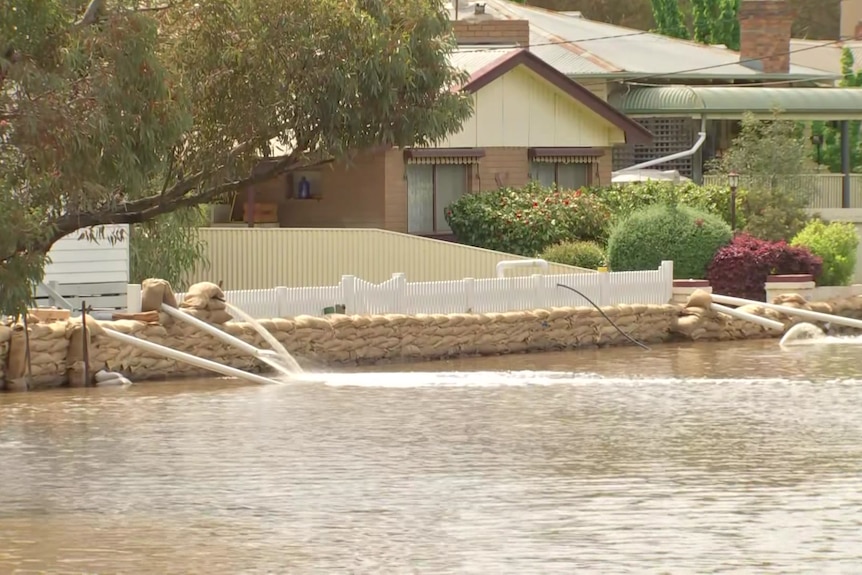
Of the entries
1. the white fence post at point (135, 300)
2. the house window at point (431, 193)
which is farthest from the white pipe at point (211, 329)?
the house window at point (431, 193)

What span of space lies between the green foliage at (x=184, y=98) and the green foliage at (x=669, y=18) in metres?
51.0

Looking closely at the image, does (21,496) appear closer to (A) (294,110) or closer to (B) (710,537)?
(A) (294,110)

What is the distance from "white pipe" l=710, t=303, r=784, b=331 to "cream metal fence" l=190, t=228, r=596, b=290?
238cm

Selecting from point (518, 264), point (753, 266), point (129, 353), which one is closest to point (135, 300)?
point (129, 353)

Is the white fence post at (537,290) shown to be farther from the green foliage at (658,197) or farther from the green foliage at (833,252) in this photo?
the green foliage at (658,197)

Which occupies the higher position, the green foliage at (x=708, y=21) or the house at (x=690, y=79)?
the green foliage at (x=708, y=21)

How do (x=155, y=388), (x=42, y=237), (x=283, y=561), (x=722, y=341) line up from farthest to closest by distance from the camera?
(x=722, y=341), (x=155, y=388), (x=42, y=237), (x=283, y=561)

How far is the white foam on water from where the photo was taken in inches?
926

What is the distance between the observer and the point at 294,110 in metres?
15.4

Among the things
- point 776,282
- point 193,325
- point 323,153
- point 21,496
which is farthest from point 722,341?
point 21,496

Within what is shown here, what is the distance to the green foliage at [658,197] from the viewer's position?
120ft

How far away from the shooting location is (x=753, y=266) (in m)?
32.2

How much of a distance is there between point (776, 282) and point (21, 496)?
19764mm

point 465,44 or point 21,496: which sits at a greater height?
point 465,44
